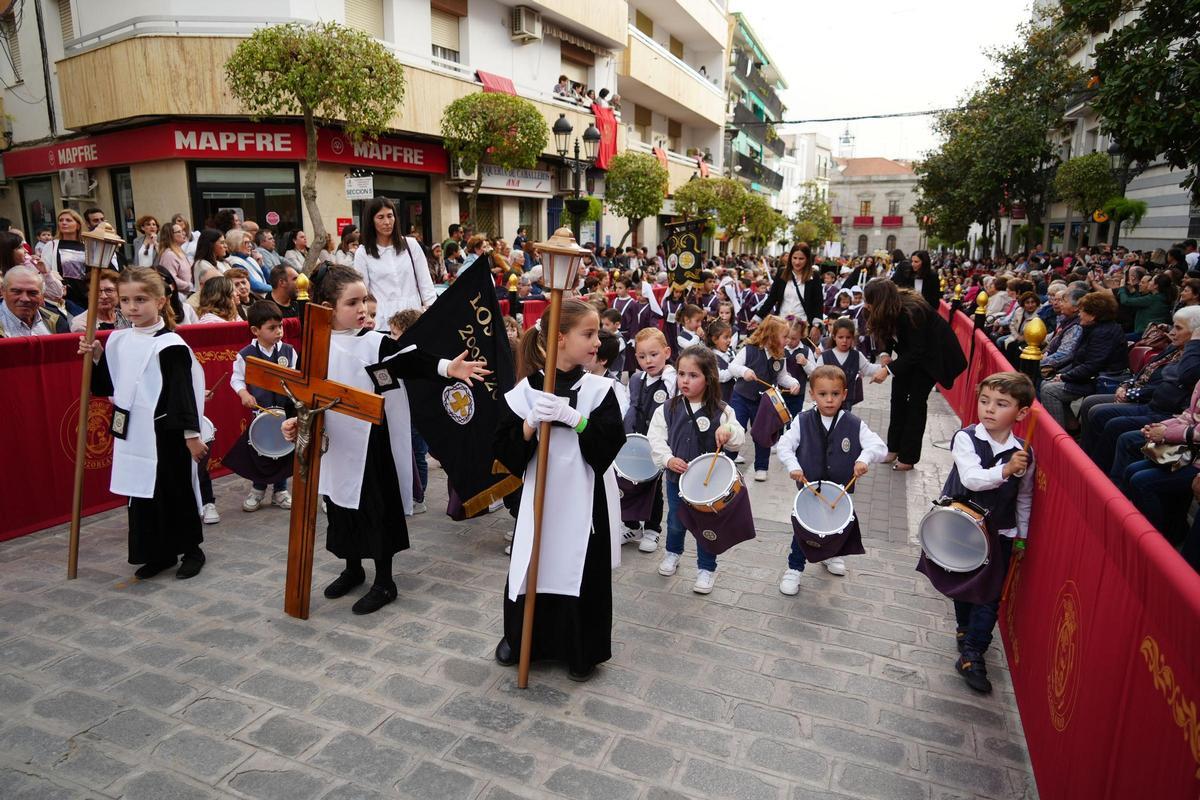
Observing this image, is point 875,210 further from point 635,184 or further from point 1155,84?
point 1155,84

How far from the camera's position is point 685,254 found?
488 inches

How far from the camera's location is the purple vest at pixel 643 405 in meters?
5.73

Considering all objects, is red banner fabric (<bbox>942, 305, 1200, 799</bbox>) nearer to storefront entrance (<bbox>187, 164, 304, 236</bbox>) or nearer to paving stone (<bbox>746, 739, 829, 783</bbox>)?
paving stone (<bbox>746, 739, 829, 783</bbox>)

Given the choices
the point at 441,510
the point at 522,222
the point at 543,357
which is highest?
the point at 522,222

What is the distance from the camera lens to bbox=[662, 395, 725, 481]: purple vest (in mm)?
5172

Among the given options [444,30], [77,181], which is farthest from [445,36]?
[77,181]

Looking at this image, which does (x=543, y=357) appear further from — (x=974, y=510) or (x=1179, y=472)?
(x=1179, y=472)

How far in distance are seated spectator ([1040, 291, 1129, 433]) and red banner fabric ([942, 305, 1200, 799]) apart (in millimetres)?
5197

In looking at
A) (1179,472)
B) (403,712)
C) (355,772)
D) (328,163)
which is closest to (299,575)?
(403,712)

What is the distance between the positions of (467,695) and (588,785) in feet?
2.77

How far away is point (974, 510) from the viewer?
3748mm

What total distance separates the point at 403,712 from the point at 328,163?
52.7 ft

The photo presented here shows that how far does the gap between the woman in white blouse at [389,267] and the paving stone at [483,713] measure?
4120 millimetres

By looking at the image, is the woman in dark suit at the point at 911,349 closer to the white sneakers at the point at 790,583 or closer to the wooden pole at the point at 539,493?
the white sneakers at the point at 790,583
